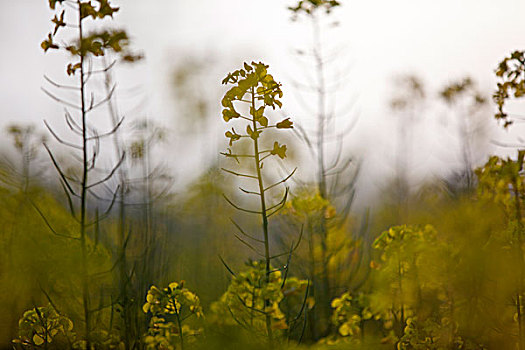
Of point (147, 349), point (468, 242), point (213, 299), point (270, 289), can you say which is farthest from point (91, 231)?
point (468, 242)

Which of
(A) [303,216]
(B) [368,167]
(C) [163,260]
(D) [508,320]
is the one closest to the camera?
(D) [508,320]

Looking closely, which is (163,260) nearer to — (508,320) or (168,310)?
(168,310)

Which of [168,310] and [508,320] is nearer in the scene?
[168,310]

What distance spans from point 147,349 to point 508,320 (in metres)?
1.93

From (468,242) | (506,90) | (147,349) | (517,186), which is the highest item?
(506,90)

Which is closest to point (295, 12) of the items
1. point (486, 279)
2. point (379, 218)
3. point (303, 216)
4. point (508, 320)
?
point (303, 216)

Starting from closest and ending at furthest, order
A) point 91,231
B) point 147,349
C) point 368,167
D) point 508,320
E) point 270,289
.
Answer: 1. point 270,289
2. point 147,349
3. point 508,320
4. point 91,231
5. point 368,167

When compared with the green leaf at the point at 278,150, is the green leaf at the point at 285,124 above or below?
above

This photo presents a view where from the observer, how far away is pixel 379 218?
6.41m

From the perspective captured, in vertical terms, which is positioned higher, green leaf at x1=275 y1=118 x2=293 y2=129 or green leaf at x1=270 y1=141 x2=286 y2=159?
green leaf at x1=275 y1=118 x2=293 y2=129

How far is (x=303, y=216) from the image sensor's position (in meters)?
3.36

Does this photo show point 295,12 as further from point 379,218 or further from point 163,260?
point 379,218

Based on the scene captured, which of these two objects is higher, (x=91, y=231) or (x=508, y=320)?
(x=91, y=231)

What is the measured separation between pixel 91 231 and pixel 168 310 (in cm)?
185
